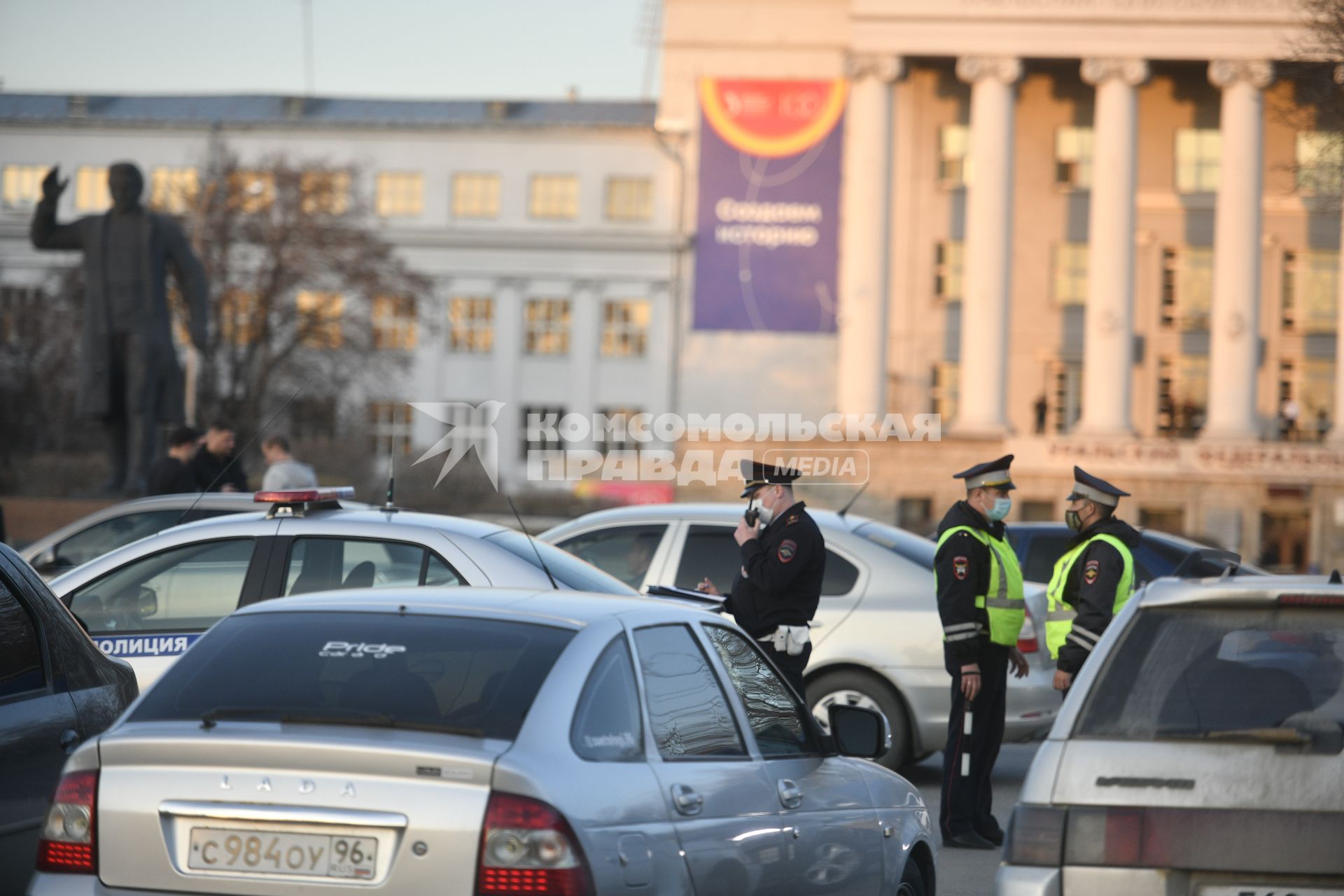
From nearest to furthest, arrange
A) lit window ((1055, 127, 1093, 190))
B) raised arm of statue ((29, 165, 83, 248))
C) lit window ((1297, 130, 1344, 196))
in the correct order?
lit window ((1297, 130, 1344, 196)), raised arm of statue ((29, 165, 83, 248)), lit window ((1055, 127, 1093, 190))

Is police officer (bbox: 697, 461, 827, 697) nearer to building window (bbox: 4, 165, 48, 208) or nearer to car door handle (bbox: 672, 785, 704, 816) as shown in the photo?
car door handle (bbox: 672, 785, 704, 816)

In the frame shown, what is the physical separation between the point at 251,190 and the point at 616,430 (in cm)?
1845

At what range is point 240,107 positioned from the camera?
71.5 meters

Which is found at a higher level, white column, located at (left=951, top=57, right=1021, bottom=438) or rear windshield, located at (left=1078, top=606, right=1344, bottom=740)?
white column, located at (left=951, top=57, right=1021, bottom=438)

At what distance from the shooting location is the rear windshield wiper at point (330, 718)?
4250 millimetres

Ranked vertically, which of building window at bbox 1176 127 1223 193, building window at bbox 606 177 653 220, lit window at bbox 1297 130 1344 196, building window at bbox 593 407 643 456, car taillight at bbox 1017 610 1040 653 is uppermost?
building window at bbox 1176 127 1223 193

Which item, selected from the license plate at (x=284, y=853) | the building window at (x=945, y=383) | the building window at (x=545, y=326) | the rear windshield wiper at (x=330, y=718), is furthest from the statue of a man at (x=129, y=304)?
the building window at (x=545, y=326)

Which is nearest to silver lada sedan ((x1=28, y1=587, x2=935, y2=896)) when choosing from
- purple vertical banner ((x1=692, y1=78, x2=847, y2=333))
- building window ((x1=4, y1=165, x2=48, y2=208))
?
purple vertical banner ((x1=692, y1=78, x2=847, y2=333))

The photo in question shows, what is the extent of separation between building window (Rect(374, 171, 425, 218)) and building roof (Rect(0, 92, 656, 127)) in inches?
143

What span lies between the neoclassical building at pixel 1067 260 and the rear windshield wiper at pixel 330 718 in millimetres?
43405

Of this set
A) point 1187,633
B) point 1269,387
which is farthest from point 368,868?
point 1269,387

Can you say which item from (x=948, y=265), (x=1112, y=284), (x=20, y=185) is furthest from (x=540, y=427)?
(x=20, y=185)

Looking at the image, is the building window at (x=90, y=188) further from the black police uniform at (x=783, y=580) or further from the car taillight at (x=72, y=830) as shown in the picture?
the car taillight at (x=72, y=830)

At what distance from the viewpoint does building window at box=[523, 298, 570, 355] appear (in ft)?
210
